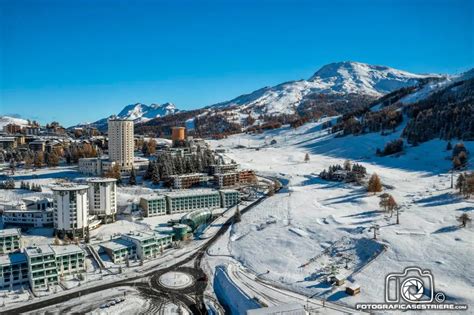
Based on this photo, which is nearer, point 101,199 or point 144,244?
point 144,244

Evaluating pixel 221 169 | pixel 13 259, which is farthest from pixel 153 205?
pixel 221 169

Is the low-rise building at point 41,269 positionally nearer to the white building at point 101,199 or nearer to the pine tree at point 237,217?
the white building at point 101,199

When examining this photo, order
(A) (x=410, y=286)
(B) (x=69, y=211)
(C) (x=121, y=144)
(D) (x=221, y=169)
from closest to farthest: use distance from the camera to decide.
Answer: (A) (x=410, y=286), (B) (x=69, y=211), (D) (x=221, y=169), (C) (x=121, y=144)

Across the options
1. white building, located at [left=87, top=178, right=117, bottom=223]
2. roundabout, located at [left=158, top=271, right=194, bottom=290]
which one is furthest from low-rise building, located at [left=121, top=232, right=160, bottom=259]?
white building, located at [left=87, top=178, right=117, bottom=223]

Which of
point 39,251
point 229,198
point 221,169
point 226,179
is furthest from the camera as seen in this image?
point 221,169

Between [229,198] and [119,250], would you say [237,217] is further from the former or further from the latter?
[119,250]

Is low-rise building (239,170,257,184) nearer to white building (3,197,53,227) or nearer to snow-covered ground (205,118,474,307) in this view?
snow-covered ground (205,118,474,307)
